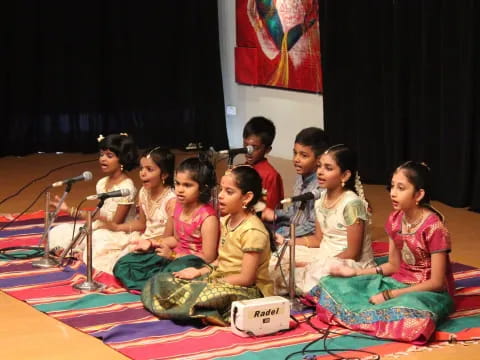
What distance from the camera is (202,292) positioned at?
15.1 feet

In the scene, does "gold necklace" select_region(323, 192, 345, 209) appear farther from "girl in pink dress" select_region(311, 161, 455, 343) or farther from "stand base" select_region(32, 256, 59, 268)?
"stand base" select_region(32, 256, 59, 268)

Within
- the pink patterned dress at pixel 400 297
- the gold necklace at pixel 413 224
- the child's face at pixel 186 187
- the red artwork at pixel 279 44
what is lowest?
the pink patterned dress at pixel 400 297

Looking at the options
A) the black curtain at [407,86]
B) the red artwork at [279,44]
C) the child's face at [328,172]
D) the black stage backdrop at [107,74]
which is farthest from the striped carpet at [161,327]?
the black stage backdrop at [107,74]

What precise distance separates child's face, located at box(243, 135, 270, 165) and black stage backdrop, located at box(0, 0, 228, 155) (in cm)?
468

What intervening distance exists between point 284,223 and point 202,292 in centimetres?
129

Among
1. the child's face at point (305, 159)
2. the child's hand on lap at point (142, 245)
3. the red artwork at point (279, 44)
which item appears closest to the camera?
the child's hand on lap at point (142, 245)

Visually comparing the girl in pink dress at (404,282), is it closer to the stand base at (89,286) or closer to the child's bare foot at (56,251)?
the stand base at (89,286)

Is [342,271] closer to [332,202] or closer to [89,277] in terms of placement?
[332,202]

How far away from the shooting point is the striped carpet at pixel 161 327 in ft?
14.0

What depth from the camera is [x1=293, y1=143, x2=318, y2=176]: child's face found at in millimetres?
5480

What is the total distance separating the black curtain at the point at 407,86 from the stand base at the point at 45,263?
322 cm

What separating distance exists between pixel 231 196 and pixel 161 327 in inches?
27.1

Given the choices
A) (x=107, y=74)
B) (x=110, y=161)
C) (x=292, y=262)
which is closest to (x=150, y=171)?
(x=110, y=161)

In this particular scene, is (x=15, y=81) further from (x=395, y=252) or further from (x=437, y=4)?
(x=395, y=252)
